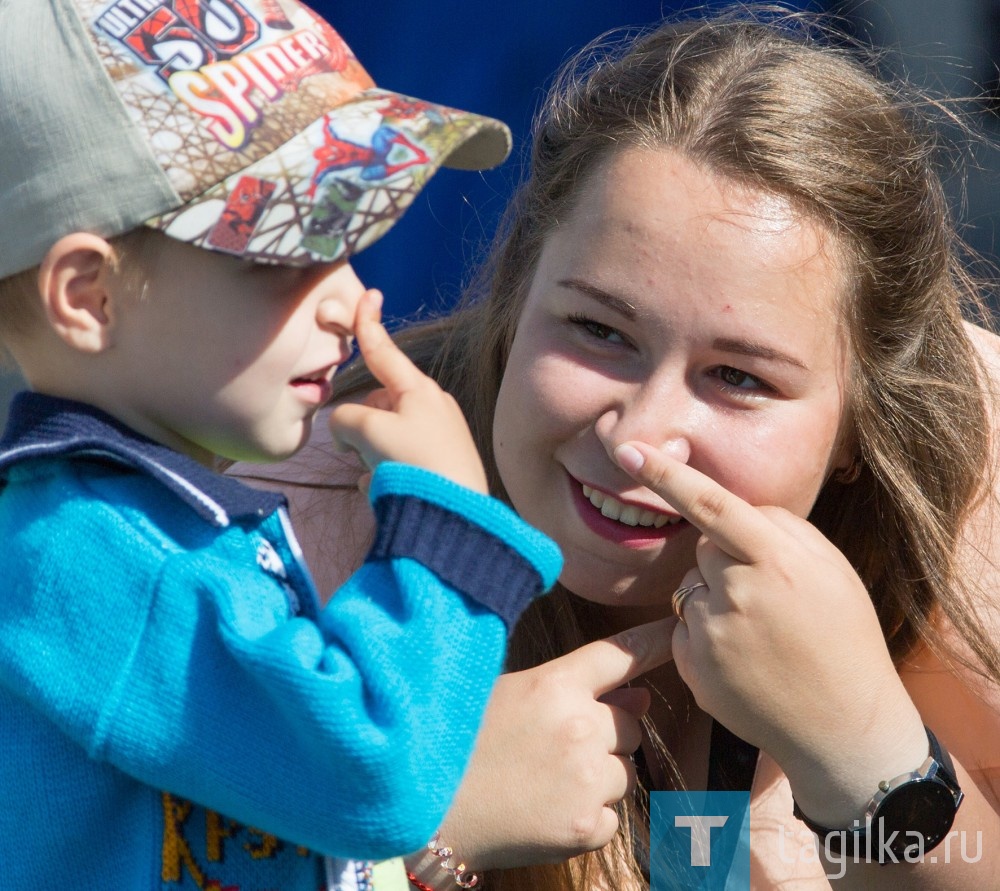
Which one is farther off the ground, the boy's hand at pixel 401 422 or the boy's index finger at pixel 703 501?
the boy's hand at pixel 401 422

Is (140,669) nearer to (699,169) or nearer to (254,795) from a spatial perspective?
(254,795)

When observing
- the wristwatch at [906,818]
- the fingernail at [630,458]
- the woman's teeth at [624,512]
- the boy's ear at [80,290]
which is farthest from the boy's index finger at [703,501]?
the boy's ear at [80,290]

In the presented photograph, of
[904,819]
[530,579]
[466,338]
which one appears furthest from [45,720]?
[466,338]

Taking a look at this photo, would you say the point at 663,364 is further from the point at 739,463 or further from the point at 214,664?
the point at 214,664

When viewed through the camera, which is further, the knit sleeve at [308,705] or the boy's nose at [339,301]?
the boy's nose at [339,301]

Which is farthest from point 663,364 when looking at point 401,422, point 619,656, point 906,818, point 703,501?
point 906,818

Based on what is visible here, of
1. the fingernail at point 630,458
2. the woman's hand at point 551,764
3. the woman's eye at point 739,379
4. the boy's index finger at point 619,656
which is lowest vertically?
the woman's hand at point 551,764

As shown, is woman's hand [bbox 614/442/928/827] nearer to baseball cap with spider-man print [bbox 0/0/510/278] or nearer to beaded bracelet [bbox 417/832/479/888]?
beaded bracelet [bbox 417/832/479/888]

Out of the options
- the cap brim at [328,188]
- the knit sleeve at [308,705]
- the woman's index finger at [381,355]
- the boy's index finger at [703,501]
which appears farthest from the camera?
the boy's index finger at [703,501]

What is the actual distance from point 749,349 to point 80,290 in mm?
848

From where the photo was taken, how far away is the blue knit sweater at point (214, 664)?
1.06 metres

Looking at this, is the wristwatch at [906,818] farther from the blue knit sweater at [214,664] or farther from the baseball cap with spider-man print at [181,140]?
the baseball cap with spider-man print at [181,140]

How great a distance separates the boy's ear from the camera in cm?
114

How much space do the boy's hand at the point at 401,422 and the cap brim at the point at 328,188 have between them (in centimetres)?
11
